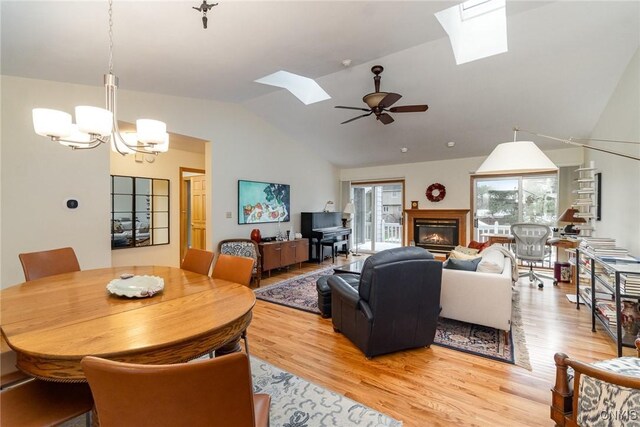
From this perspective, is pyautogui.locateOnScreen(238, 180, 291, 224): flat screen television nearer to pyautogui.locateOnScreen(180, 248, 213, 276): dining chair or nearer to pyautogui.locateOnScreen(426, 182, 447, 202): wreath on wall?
pyautogui.locateOnScreen(180, 248, 213, 276): dining chair

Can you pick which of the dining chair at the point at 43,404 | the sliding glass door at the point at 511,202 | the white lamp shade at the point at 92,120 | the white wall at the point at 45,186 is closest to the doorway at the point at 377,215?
the sliding glass door at the point at 511,202

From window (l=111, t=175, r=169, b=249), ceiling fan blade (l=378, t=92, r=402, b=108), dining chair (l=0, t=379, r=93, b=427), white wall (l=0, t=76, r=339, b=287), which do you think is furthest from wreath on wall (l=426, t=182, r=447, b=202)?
dining chair (l=0, t=379, r=93, b=427)

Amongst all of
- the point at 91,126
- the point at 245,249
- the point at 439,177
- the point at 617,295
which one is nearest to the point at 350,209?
the point at 439,177

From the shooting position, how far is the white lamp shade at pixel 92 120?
1597 millimetres

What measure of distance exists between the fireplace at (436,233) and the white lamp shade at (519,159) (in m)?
4.45

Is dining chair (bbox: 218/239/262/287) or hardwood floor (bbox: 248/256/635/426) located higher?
dining chair (bbox: 218/239/262/287)

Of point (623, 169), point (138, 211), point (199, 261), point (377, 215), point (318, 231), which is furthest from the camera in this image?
point (377, 215)

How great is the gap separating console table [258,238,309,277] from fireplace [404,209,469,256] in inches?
107

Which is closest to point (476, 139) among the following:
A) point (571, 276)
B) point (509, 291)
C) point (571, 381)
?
point (571, 276)

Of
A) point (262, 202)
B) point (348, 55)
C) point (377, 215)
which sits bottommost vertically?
point (377, 215)

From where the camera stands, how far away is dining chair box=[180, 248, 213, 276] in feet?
8.18

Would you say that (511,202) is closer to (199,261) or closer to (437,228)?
(437,228)

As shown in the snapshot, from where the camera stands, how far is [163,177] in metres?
5.18

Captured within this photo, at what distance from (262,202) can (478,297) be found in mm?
3948
